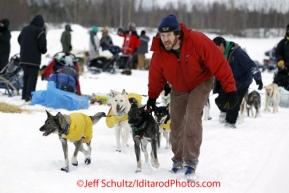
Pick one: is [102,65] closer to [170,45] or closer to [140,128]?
[140,128]

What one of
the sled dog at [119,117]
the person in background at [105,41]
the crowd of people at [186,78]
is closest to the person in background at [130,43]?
the person in background at [105,41]

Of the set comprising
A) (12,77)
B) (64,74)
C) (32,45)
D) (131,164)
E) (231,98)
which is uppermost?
(32,45)

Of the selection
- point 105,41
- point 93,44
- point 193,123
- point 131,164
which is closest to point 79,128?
point 131,164

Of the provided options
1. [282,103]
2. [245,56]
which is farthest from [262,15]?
[245,56]

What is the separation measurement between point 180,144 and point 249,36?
33.9 meters

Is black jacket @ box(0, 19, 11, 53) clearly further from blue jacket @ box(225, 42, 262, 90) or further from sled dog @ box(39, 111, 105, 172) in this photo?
sled dog @ box(39, 111, 105, 172)

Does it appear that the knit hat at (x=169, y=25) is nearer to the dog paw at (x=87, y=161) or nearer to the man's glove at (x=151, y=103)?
the man's glove at (x=151, y=103)

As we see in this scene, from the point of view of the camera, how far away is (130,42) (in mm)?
15484

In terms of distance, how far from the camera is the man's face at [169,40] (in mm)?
3666

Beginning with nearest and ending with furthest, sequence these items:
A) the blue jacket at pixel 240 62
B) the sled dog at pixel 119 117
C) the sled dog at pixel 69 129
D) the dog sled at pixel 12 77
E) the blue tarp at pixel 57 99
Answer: the sled dog at pixel 69 129 < the sled dog at pixel 119 117 < the blue jacket at pixel 240 62 < the blue tarp at pixel 57 99 < the dog sled at pixel 12 77

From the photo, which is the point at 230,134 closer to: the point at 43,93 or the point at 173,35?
the point at 173,35

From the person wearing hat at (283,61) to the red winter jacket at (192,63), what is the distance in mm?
5945

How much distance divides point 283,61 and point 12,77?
249 inches

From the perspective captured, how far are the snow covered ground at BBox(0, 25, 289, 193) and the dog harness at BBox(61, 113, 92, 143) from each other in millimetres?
329
